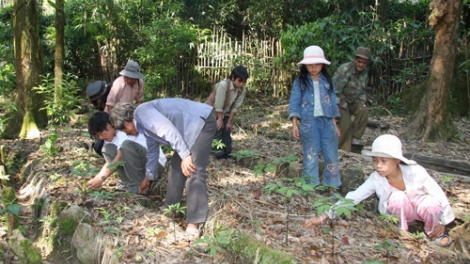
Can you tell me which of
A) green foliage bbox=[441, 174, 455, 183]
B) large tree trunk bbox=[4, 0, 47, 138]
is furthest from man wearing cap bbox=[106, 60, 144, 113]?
green foliage bbox=[441, 174, 455, 183]

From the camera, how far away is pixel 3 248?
3988mm

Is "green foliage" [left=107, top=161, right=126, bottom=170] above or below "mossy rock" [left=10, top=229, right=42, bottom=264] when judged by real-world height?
above

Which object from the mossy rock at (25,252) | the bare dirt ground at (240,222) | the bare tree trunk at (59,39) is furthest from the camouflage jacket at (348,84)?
the bare tree trunk at (59,39)

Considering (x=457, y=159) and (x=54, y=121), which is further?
(x=54, y=121)

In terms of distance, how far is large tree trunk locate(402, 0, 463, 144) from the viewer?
6590 millimetres

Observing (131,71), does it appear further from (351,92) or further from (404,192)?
(404,192)

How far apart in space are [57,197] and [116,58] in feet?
31.1

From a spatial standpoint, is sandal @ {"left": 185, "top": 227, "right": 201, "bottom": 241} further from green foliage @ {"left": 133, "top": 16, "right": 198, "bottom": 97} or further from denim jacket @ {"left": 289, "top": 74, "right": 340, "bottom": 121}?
green foliage @ {"left": 133, "top": 16, "right": 198, "bottom": 97}

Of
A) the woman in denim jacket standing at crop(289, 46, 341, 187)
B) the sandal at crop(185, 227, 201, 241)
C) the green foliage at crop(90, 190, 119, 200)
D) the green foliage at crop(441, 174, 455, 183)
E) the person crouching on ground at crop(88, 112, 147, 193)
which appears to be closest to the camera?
the sandal at crop(185, 227, 201, 241)

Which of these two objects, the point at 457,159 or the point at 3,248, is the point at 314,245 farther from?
the point at 457,159

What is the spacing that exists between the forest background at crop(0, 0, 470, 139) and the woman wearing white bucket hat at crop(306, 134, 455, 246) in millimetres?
3669

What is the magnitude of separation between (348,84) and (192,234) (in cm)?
329

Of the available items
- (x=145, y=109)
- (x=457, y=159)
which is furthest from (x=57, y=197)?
(x=457, y=159)

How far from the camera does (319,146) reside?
4.60 m
